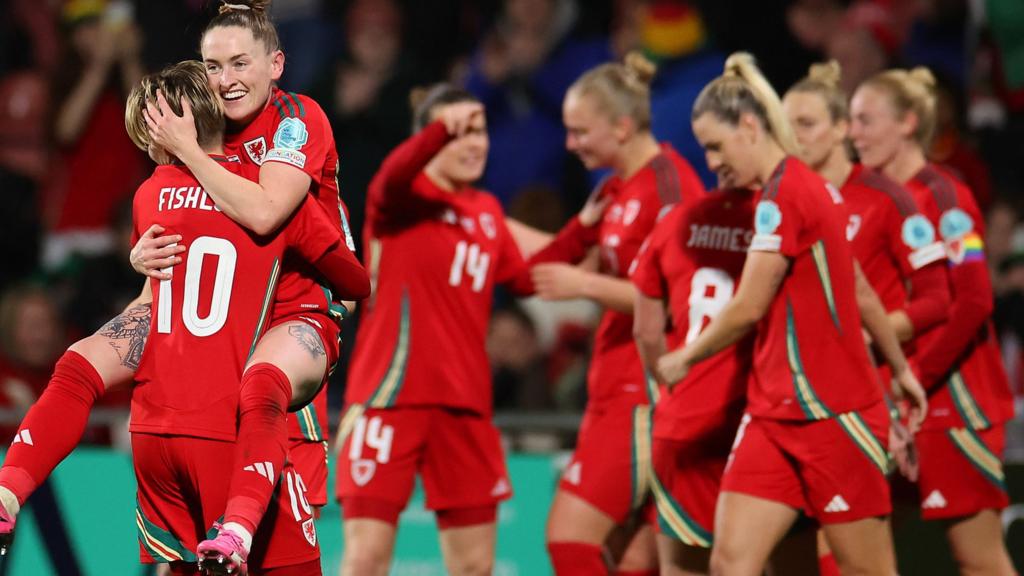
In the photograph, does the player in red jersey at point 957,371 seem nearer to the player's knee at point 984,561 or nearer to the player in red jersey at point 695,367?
Result: the player's knee at point 984,561

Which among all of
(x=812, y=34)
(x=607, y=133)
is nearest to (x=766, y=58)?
(x=812, y=34)

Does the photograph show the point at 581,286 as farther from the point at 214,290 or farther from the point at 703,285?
the point at 214,290

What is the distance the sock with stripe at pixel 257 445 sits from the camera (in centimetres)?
417

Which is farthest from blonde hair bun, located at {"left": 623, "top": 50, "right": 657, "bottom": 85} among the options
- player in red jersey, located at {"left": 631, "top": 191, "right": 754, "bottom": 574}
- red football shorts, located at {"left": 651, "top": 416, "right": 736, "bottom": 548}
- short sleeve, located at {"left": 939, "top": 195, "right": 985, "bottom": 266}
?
red football shorts, located at {"left": 651, "top": 416, "right": 736, "bottom": 548}

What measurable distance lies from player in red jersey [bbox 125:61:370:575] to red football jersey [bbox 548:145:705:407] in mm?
2276

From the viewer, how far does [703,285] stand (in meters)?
5.98

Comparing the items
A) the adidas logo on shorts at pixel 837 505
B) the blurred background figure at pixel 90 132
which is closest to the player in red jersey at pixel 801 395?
the adidas logo on shorts at pixel 837 505

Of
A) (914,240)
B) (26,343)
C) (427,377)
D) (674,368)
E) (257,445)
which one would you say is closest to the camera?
(257,445)

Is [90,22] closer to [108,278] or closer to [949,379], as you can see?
[108,278]

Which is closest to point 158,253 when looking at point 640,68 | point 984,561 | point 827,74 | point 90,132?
point 640,68

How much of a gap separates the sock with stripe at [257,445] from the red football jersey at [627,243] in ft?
8.14

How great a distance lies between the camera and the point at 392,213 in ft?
22.5

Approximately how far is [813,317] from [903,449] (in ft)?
2.92

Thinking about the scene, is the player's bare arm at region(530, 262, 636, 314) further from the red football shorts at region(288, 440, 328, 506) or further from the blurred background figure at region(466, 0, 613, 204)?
the blurred background figure at region(466, 0, 613, 204)
